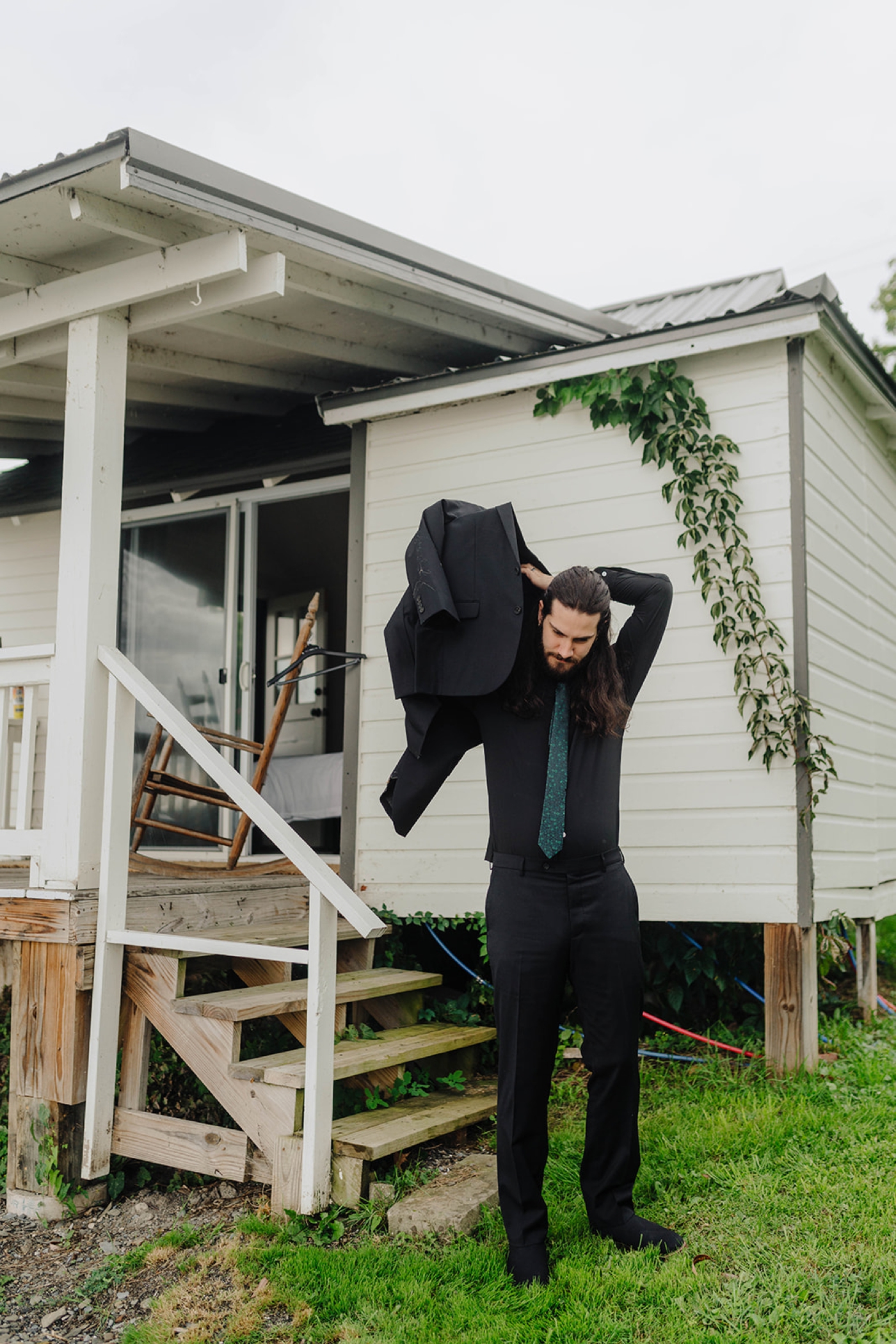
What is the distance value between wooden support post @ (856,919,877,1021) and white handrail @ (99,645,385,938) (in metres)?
2.95

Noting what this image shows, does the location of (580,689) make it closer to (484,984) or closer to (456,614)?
(456,614)

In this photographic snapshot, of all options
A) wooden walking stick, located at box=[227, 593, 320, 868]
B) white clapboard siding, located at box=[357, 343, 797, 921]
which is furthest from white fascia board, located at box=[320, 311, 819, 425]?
wooden walking stick, located at box=[227, 593, 320, 868]

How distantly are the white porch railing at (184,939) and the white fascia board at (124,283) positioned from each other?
1.28 meters

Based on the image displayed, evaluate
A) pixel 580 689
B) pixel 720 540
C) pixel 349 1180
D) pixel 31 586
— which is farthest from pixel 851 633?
pixel 31 586


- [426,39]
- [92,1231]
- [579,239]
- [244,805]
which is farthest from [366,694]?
[579,239]

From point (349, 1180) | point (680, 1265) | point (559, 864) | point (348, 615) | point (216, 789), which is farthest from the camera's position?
point (216, 789)

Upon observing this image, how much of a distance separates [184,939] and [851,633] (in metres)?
3.21

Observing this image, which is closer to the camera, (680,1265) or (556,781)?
(680,1265)

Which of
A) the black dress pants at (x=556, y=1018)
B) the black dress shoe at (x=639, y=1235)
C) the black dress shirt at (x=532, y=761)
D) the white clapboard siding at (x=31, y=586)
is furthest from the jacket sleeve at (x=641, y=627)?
the white clapboard siding at (x=31, y=586)

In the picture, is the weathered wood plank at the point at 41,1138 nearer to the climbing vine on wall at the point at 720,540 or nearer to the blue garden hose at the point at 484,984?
the blue garden hose at the point at 484,984

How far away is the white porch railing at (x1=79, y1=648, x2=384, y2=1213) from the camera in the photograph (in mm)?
3266

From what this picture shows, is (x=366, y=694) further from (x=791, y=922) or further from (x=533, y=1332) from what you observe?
(x=533, y=1332)

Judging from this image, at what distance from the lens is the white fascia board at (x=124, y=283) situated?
3766 mm

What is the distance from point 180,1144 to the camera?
3.61 metres
